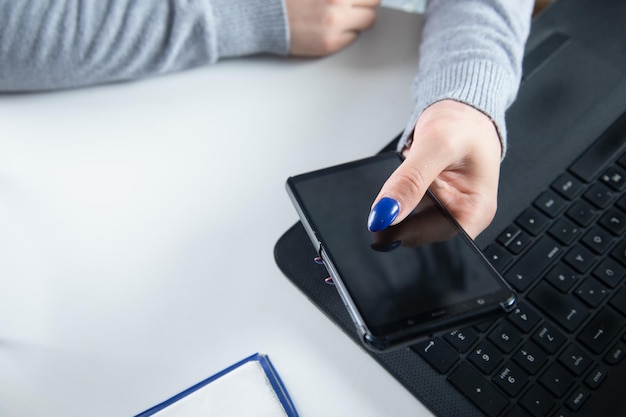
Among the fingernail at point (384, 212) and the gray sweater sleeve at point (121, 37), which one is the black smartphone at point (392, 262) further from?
the gray sweater sleeve at point (121, 37)

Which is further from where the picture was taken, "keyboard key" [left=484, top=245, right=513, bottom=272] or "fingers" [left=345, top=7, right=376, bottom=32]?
"fingers" [left=345, top=7, right=376, bottom=32]

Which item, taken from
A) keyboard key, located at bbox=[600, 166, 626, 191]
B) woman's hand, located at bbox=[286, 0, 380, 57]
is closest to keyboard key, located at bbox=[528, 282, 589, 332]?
keyboard key, located at bbox=[600, 166, 626, 191]

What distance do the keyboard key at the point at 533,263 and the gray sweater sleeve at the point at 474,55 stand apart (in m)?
0.08

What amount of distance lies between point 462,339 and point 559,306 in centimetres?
7

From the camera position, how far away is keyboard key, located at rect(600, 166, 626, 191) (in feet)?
1.40

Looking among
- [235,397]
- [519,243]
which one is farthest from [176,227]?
[519,243]

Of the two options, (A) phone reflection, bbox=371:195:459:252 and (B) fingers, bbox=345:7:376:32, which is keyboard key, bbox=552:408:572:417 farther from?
(B) fingers, bbox=345:7:376:32

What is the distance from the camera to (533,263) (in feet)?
1.28

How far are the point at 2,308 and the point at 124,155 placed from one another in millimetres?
143

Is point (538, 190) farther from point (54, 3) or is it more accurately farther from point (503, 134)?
point (54, 3)

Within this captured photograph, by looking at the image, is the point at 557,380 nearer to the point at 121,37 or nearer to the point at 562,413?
the point at 562,413

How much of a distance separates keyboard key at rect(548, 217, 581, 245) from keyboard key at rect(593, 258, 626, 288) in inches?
1.0

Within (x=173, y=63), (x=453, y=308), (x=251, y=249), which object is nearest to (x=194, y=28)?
(x=173, y=63)

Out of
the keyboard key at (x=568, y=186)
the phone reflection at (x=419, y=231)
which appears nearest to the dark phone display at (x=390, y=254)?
the phone reflection at (x=419, y=231)
